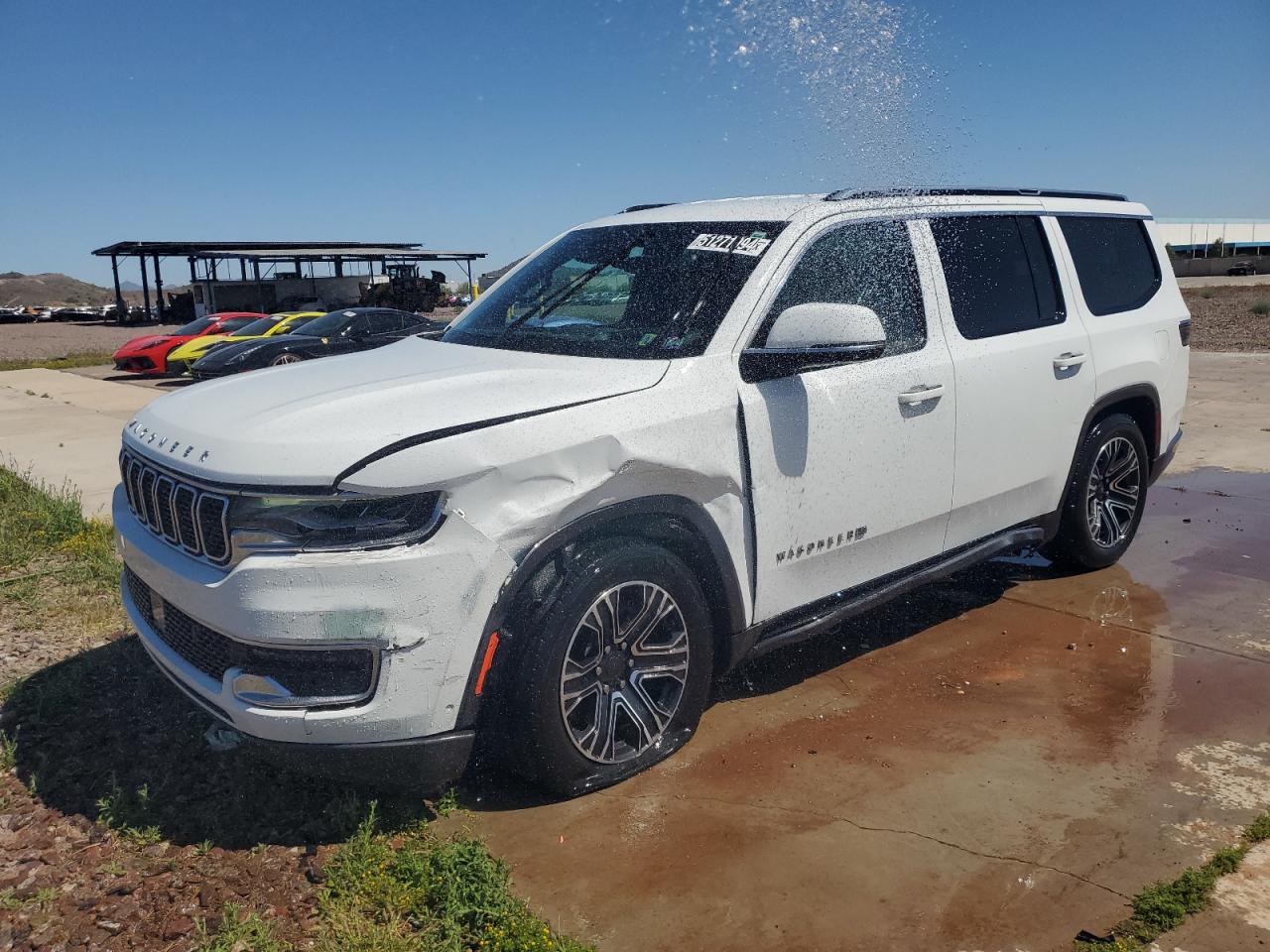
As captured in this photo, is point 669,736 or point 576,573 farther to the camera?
A: point 669,736

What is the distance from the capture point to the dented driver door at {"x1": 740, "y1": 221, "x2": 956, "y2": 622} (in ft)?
11.8

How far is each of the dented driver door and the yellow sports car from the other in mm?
17046

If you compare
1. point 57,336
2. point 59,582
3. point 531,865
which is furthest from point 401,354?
point 57,336

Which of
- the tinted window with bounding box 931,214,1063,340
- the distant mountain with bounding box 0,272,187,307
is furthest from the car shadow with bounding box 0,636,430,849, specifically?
the distant mountain with bounding box 0,272,187,307

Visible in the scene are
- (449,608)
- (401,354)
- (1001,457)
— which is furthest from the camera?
(1001,457)

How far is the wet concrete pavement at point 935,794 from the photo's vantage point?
2.84m

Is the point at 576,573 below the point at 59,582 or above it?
above

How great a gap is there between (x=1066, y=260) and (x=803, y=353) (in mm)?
2171

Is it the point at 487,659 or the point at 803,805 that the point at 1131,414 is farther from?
the point at 487,659

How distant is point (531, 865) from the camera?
307cm

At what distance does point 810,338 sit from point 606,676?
1.30 metres

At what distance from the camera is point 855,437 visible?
382 cm

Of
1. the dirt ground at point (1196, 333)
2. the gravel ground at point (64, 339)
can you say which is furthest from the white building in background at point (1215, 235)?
the gravel ground at point (64, 339)

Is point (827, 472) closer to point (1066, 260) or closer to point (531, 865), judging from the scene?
point (531, 865)
